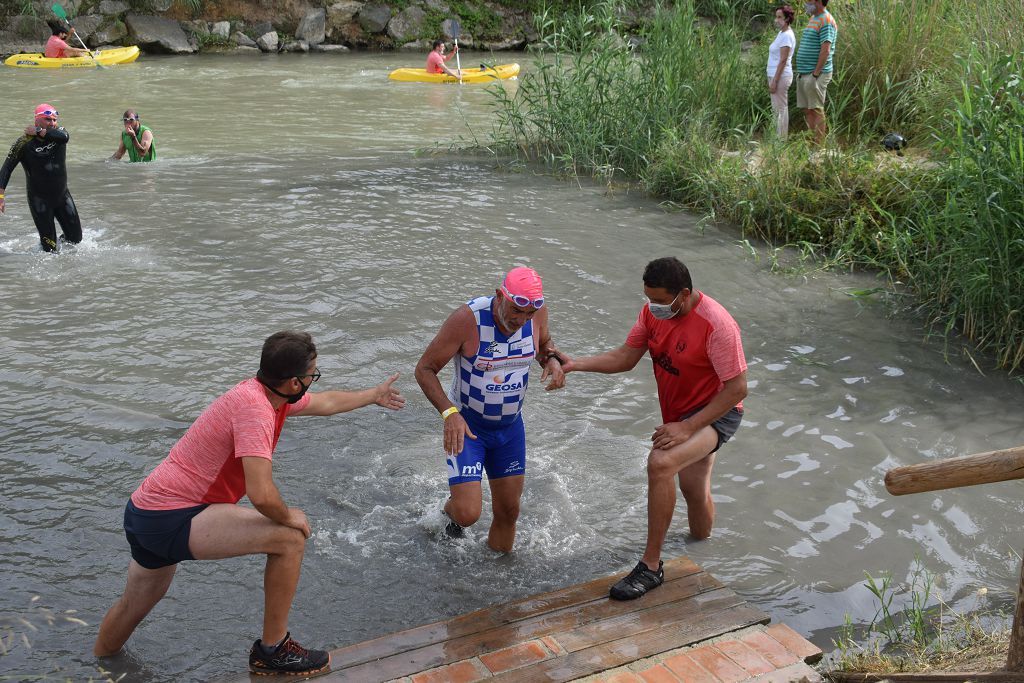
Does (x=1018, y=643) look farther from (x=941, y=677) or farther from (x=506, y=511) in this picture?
(x=506, y=511)

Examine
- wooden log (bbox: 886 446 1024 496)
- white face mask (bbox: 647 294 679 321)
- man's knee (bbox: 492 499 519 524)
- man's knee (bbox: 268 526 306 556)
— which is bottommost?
man's knee (bbox: 492 499 519 524)

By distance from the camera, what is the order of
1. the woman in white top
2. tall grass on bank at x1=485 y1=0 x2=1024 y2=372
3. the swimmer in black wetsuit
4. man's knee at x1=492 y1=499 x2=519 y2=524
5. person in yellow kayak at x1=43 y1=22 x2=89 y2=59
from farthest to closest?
person in yellow kayak at x1=43 y1=22 x2=89 y2=59, the woman in white top, the swimmer in black wetsuit, tall grass on bank at x1=485 y1=0 x2=1024 y2=372, man's knee at x1=492 y1=499 x2=519 y2=524

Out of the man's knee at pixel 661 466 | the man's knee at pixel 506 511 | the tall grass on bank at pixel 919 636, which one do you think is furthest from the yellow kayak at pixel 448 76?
the tall grass on bank at pixel 919 636

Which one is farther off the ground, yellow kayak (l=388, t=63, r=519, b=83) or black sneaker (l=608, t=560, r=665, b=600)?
yellow kayak (l=388, t=63, r=519, b=83)

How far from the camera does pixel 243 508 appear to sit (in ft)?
14.7

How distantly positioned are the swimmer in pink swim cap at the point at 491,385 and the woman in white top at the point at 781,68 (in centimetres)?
895

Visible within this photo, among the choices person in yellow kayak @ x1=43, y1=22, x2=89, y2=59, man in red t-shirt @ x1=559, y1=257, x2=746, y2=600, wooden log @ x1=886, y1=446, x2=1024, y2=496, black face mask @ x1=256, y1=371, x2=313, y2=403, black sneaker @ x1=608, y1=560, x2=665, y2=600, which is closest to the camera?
wooden log @ x1=886, y1=446, x2=1024, y2=496

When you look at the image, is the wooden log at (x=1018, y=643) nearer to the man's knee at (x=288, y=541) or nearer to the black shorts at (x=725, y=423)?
the black shorts at (x=725, y=423)

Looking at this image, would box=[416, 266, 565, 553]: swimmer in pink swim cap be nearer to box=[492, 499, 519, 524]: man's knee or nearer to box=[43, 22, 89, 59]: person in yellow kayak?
box=[492, 499, 519, 524]: man's knee

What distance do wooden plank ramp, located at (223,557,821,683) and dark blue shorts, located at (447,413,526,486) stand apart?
839 millimetres

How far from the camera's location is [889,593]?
5.66 meters

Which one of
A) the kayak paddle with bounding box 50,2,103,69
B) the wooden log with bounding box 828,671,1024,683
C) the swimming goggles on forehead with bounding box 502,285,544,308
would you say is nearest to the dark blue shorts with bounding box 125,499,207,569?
the swimming goggles on forehead with bounding box 502,285,544,308

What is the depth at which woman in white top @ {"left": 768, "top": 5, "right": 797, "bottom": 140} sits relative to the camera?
13383 mm

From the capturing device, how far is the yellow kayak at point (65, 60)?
950 inches
